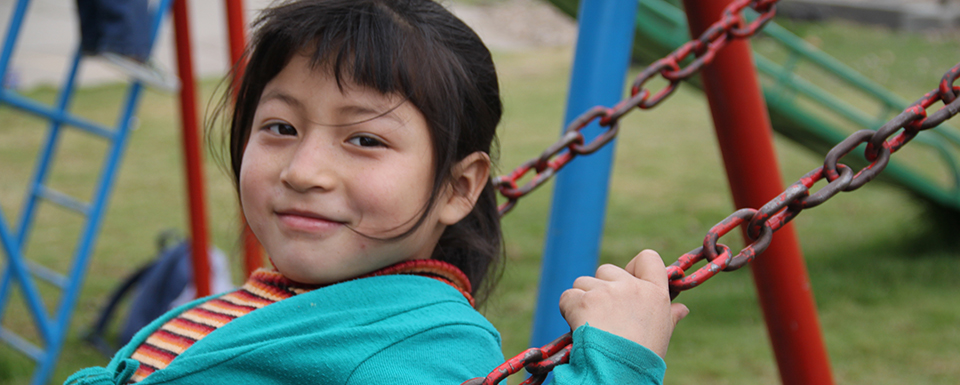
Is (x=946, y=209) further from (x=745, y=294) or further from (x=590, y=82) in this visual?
(x=590, y=82)

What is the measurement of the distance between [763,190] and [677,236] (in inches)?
116

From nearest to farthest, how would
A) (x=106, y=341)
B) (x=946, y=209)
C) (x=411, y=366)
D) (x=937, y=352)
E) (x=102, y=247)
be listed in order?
(x=411, y=366) < (x=937, y=352) < (x=106, y=341) < (x=946, y=209) < (x=102, y=247)

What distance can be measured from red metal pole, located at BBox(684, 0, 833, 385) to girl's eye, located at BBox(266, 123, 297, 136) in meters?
0.76

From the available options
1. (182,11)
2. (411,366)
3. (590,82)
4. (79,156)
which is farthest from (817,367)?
(79,156)

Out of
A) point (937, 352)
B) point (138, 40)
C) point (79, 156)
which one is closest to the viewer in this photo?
point (138, 40)

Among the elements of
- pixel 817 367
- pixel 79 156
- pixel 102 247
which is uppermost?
pixel 79 156

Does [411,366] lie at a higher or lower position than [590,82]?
lower

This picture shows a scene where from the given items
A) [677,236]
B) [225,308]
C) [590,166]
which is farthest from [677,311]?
[677,236]

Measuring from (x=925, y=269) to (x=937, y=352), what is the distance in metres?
0.83

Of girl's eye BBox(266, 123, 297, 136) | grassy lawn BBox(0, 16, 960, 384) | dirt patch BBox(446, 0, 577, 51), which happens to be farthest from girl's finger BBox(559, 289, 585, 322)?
dirt patch BBox(446, 0, 577, 51)

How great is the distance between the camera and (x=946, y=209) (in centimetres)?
403

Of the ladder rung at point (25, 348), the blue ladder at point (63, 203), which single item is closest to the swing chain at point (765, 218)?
the blue ladder at point (63, 203)

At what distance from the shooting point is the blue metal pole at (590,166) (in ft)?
5.25

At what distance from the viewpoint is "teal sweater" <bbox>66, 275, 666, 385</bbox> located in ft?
3.10
